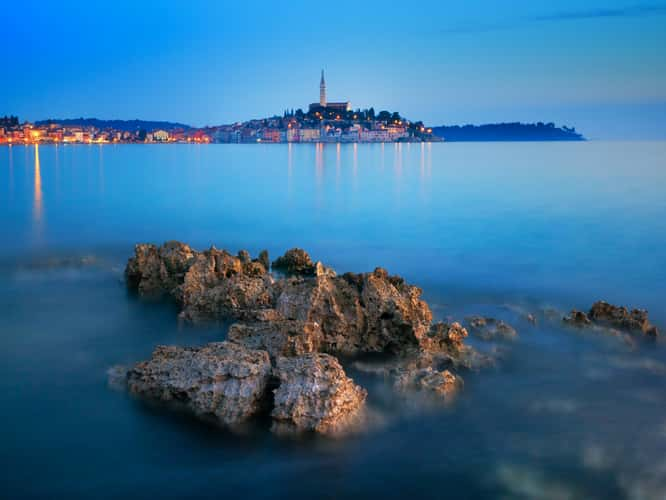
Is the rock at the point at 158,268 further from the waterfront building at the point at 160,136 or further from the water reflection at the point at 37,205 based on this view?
the waterfront building at the point at 160,136

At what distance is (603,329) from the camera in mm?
7828

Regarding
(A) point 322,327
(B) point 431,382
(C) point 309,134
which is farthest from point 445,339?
(C) point 309,134

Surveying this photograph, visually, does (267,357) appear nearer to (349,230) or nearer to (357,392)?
(357,392)

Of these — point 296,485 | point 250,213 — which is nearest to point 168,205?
point 250,213

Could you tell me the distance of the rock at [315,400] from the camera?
17.2 feet

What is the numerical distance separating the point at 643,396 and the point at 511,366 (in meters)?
1.30

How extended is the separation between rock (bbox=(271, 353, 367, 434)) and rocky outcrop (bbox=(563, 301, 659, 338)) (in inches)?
155

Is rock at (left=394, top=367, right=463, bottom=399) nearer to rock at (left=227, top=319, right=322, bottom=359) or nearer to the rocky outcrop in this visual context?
rock at (left=227, top=319, right=322, bottom=359)

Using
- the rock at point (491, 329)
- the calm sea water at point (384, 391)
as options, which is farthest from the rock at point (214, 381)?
the rock at point (491, 329)

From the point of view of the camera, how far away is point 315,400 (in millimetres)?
5289

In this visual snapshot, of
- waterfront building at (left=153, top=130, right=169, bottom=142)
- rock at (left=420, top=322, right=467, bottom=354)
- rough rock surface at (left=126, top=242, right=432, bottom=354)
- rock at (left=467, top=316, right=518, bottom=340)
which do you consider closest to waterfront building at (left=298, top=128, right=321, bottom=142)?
waterfront building at (left=153, top=130, right=169, bottom=142)

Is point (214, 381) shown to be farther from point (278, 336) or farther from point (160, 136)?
point (160, 136)

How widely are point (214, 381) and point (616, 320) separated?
17.4 feet

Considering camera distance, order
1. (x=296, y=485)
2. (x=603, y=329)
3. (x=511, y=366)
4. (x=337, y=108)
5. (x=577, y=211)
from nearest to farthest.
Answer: (x=296, y=485)
(x=511, y=366)
(x=603, y=329)
(x=577, y=211)
(x=337, y=108)
